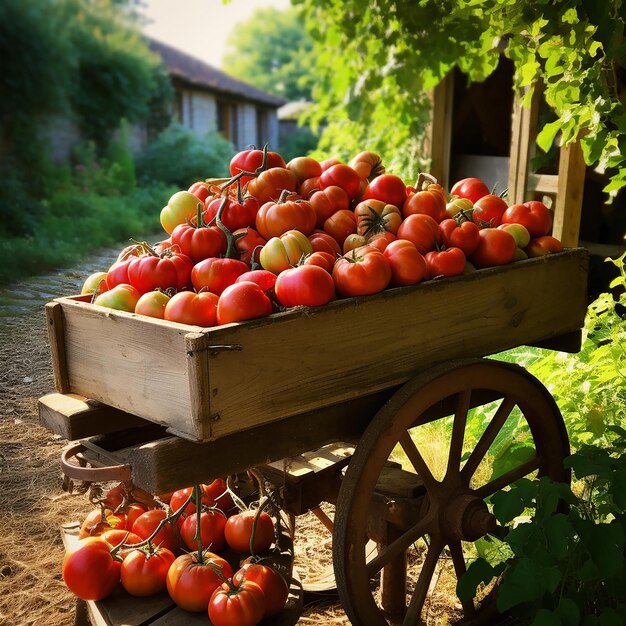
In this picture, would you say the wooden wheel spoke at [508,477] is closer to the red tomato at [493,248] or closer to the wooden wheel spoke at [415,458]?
the wooden wheel spoke at [415,458]

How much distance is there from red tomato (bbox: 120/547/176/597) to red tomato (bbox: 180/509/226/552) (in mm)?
142

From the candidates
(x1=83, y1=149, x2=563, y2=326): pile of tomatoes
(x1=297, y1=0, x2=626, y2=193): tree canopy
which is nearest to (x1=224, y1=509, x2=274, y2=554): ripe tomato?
(x1=83, y1=149, x2=563, y2=326): pile of tomatoes

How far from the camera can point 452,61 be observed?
408 cm

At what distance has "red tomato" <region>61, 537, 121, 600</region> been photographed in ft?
7.06

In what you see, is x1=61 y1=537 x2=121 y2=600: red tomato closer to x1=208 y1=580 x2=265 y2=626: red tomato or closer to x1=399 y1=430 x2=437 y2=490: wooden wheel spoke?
x1=208 y1=580 x2=265 y2=626: red tomato

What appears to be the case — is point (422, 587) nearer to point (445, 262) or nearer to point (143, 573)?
point (143, 573)

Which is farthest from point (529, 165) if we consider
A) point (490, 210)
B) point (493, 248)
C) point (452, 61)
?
point (493, 248)

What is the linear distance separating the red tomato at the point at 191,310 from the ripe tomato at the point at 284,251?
0.27 meters

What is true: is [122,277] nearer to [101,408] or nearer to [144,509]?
[101,408]

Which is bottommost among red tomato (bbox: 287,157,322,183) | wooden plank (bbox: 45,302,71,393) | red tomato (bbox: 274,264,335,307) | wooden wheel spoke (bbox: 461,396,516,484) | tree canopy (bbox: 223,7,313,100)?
wooden wheel spoke (bbox: 461,396,516,484)

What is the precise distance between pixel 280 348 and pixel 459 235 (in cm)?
77

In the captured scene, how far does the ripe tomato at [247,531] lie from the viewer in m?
2.43

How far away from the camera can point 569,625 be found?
1.97m

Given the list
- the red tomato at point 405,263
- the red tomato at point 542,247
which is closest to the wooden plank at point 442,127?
the red tomato at point 542,247
